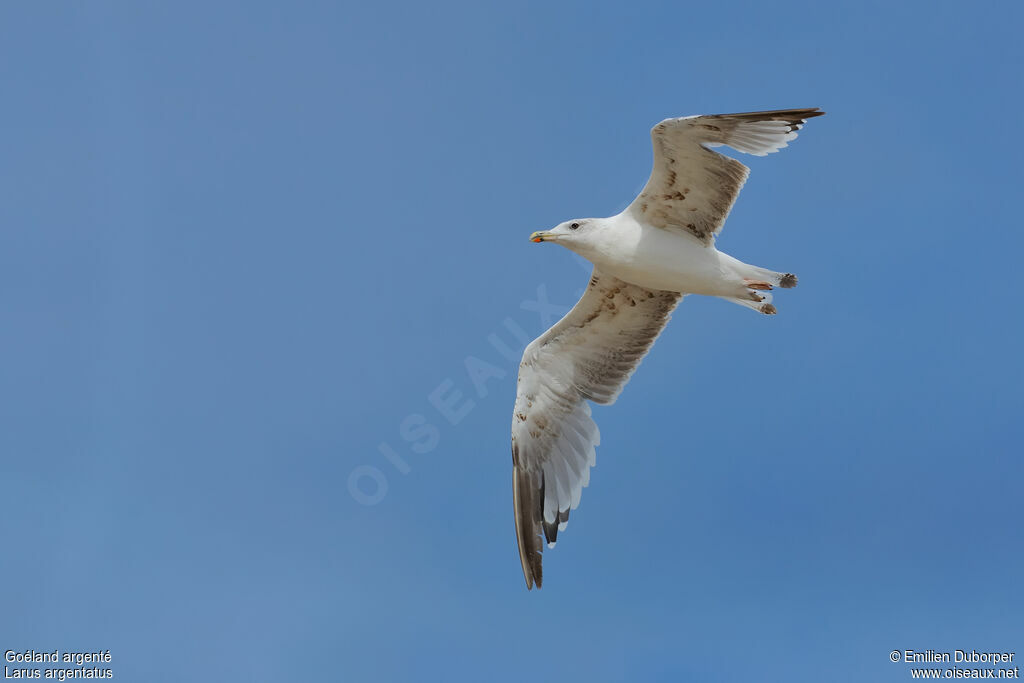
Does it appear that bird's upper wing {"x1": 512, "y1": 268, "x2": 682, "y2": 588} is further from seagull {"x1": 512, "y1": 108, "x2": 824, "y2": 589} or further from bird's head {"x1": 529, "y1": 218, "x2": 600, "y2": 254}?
bird's head {"x1": 529, "y1": 218, "x2": 600, "y2": 254}

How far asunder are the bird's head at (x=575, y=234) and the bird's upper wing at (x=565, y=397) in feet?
2.88

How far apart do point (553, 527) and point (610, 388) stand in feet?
5.54

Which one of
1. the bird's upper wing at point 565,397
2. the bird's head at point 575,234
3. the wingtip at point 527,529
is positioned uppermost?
the bird's head at point 575,234

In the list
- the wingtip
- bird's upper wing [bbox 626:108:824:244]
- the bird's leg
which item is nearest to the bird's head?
bird's upper wing [bbox 626:108:824:244]

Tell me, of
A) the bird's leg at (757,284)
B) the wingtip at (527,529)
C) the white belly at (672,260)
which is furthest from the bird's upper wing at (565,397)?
the bird's leg at (757,284)

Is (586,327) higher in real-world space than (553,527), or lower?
higher

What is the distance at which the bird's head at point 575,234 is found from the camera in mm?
9727

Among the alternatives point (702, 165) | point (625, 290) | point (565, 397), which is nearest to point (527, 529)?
point (565, 397)

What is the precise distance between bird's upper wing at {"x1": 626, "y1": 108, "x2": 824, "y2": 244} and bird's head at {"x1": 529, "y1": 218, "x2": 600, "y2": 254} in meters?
0.46

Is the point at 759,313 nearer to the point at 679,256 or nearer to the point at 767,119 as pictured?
the point at 679,256

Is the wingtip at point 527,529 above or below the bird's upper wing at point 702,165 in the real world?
below

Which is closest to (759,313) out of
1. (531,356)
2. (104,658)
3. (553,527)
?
(531,356)

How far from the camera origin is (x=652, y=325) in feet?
35.0

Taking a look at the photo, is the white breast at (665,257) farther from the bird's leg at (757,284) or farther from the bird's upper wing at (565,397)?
the bird's upper wing at (565,397)
